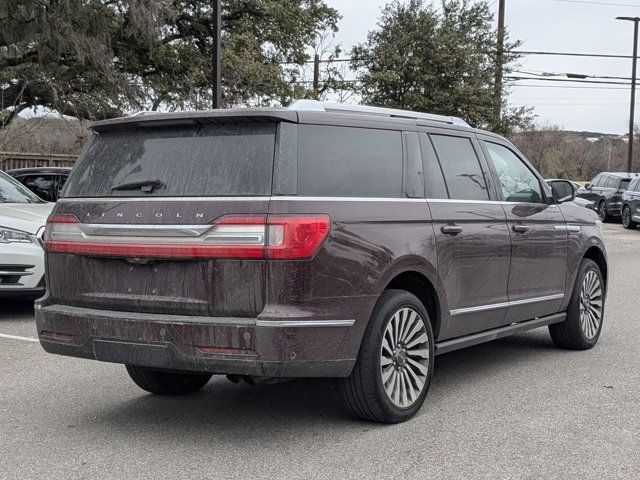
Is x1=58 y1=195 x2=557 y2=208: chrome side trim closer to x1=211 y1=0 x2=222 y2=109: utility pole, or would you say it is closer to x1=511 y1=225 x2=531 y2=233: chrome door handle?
x1=511 y1=225 x2=531 y2=233: chrome door handle

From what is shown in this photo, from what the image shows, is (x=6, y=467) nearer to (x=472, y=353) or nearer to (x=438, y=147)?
(x=438, y=147)

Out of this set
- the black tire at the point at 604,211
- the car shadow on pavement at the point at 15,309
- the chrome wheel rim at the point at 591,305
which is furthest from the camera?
the black tire at the point at 604,211

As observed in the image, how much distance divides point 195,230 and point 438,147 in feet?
6.79

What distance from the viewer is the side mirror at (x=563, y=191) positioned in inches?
282

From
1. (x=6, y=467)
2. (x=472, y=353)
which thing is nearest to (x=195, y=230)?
(x=6, y=467)

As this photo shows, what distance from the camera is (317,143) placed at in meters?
4.77

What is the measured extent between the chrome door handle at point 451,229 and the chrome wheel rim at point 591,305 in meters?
2.21

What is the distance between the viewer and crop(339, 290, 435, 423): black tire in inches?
190

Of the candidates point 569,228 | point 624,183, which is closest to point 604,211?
point 624,183

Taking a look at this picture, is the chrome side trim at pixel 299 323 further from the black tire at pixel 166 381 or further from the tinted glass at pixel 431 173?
the black tire at pixel 166 381

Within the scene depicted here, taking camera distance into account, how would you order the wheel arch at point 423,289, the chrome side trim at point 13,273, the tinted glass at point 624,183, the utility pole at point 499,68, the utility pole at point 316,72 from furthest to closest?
the tinted glass at point 624,183
the utility pole at point 499,68
the utility pole at point 316,72
the chrome side trim at point 13,273
the wheel arch at point 423,289

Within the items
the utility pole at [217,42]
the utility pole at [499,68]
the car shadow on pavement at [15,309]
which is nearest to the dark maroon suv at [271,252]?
the car shadow on pavement at [15,309]

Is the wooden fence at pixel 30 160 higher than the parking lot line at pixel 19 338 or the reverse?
higher

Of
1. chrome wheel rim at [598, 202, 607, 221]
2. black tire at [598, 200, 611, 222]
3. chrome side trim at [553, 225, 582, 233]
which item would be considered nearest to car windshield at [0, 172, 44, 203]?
chrome side trim at [553, 225, 582, 233]
